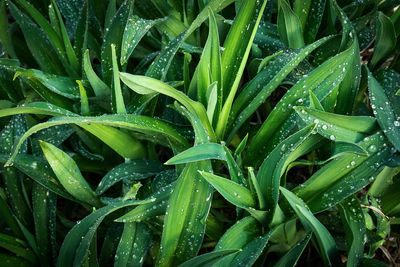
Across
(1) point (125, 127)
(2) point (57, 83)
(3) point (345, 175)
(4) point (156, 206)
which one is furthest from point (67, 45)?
(3) point (345, 175)

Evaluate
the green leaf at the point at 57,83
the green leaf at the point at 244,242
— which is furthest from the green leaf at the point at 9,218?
the green leaf at the point at 244,242

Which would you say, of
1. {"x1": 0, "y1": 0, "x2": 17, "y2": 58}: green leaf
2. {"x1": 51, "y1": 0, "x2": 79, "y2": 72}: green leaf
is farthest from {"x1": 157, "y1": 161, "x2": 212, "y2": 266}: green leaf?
{"x1": 0, "y1": 0, "x2": 17, "y2": 58}: green leaf

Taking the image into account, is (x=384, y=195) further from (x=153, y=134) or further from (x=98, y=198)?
(x=98, y=198)

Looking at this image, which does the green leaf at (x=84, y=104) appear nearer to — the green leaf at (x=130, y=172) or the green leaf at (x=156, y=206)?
the green leaf at (x=130, y=172)

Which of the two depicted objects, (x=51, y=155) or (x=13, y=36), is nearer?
(x=51, y=155)

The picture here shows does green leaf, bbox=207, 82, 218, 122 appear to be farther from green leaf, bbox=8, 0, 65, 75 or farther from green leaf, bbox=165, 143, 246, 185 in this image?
green leaf, bbox=8, 0, 65, 75

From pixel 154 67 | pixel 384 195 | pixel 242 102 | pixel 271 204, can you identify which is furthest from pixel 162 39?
pixel 384 195
